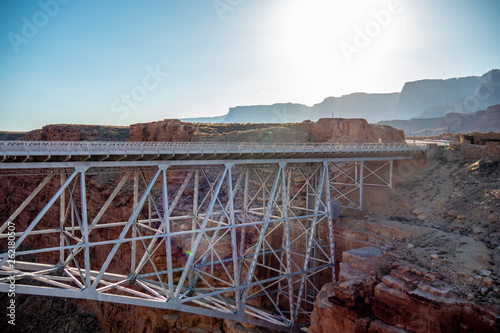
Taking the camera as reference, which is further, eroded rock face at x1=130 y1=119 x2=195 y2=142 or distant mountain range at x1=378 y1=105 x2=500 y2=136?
distant mountain range at x1=378 y1=105 x2=500 y2=136

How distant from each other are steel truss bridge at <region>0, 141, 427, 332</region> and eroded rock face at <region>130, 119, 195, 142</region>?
6.50 metres

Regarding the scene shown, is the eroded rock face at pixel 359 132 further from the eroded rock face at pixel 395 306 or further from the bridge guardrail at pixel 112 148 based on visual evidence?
the eroded rock face at pixel 395 306

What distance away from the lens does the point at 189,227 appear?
82.4 ft

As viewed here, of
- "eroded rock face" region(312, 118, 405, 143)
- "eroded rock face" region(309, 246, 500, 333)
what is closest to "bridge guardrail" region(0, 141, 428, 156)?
"eroded rock face" region(309, 246, 500, 333)

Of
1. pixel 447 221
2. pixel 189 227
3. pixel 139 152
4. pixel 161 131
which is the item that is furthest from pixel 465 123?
pixel 139 152

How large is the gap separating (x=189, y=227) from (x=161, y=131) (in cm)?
1681

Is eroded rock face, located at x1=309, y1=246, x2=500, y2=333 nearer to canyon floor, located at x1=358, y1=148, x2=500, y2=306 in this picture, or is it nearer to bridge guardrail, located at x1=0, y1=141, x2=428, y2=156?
canyon floor, located at x1=358, y1=148, x2=500, y2=306

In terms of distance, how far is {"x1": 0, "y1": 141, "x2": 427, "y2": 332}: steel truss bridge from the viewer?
12906mm

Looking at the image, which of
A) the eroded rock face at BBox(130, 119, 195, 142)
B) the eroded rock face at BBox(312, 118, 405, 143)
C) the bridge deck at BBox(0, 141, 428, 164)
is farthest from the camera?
the eroded rock face at BBox(130, 119, 195, 142)

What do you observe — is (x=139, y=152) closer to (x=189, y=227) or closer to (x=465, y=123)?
(x=189, y=227)

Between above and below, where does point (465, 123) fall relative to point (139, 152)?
above

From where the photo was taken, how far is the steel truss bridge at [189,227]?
12906mm

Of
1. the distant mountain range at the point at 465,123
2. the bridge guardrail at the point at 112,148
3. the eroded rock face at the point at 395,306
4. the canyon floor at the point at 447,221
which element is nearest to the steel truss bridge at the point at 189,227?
the bridge guardrail at the point at 112,148

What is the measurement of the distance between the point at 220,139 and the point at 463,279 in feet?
114
